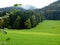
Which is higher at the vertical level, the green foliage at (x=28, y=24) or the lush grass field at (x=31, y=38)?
the lush grass field at (x=31, y=38)

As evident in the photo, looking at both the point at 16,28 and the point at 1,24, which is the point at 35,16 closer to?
the point at 16,28

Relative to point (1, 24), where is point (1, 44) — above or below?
below

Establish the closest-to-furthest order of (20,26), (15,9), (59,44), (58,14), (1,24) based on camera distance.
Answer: (1,24), (15,9), (59,44), (20,26), (58,14)

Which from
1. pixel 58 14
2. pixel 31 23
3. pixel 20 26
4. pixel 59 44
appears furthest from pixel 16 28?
pixel 58 14

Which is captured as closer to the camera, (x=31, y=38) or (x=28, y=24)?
(x=31, y=38)

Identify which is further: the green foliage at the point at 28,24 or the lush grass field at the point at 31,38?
the green foliage at the point at 28,24

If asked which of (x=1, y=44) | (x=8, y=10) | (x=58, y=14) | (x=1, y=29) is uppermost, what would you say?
(x=8, y=10)

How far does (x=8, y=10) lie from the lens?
11.1ft

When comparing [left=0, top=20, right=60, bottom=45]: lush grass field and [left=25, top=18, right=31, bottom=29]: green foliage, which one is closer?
[left=0, top=20, right=60, bottom=45]: lush grass field

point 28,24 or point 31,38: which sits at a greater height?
point 31,38

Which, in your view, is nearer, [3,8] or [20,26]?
[3,8]

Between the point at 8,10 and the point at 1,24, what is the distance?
54 centimetres

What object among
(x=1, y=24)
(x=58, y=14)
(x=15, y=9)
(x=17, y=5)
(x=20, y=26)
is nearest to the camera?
(x=1, y=24)

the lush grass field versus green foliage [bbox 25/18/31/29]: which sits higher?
the lush grass field
